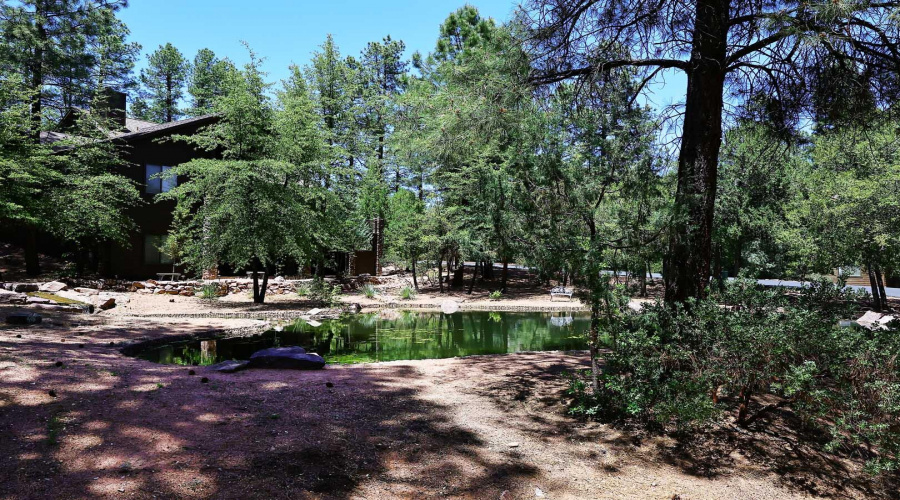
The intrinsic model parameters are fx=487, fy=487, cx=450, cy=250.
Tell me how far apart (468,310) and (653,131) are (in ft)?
41.4

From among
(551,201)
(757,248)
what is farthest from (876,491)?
(757,248)

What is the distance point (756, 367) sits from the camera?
3.87 metres

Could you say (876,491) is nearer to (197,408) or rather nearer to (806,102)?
(806,102)

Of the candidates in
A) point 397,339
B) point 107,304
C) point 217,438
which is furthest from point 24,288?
point 217,438

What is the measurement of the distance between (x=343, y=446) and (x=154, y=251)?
2151 cm

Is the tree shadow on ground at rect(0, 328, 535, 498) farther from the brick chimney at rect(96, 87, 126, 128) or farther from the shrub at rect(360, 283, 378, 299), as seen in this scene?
the brick chimney at rect(96, 87, 126, 128)

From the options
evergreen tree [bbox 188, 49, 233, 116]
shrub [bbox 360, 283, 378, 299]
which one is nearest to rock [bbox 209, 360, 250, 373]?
shrub [bbox 360, 283, 378, 299]

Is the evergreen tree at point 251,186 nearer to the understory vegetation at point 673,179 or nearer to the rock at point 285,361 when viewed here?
the understory vegetation at point 673,179

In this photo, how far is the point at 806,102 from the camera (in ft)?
18.9

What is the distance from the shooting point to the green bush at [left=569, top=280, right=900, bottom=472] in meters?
3.38

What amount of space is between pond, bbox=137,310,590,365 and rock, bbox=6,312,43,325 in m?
2.65

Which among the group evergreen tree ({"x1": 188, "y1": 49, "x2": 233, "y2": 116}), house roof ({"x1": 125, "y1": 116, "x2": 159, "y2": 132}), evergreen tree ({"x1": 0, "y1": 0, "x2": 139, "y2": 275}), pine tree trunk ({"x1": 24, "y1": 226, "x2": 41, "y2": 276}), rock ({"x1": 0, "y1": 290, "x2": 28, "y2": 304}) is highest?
evergreen tree ({"x1": 188, "y1": 49, "x2": 233, "y2": 116})

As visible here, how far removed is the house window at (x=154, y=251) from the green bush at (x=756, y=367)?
2157 centimetres

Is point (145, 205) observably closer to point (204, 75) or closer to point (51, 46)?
point (51, 46)
